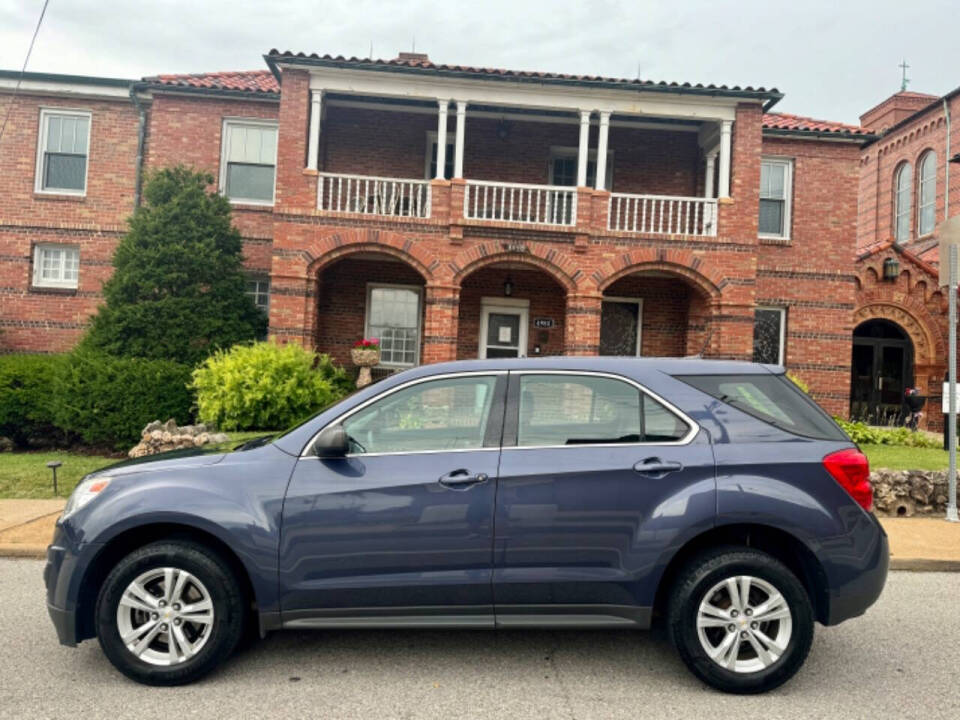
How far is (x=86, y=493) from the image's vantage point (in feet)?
12.7

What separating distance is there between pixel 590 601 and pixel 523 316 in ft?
42.1

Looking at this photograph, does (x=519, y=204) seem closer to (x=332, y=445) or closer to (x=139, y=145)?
(x=139, y=145)

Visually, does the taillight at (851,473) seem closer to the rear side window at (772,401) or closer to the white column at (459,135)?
the rear side window at (772,401)

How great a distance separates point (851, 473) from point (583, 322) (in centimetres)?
1036

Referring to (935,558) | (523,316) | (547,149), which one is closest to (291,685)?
(935,558)

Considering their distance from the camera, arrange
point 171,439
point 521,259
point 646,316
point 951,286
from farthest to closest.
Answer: point 646,316 < point 521,259 < point 171,439 < point 951,286

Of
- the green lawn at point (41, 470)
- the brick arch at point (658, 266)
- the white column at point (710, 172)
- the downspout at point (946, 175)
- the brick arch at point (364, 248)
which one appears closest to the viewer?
the green lawn at point (41, 470)

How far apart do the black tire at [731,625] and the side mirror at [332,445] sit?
6.30 ft

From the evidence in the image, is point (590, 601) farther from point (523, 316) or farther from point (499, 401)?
point (523, 316)

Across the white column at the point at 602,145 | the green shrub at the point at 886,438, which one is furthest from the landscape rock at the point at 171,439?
the green shrub at the point at 886,438

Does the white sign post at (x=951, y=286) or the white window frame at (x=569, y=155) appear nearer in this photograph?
the white sign post at (x=951, y=286)

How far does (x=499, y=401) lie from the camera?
3.97 m

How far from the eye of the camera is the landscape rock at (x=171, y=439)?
9836mm

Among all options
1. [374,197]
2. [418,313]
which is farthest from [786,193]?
[374,197]
